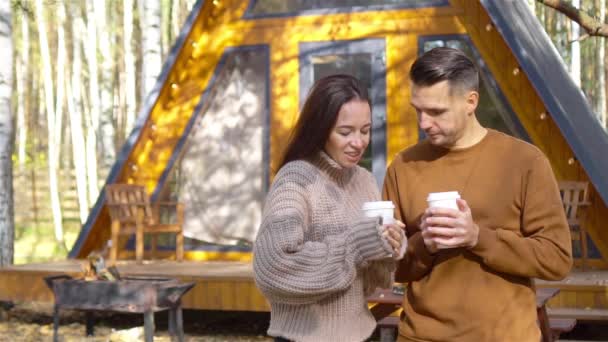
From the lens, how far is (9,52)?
10438 mm

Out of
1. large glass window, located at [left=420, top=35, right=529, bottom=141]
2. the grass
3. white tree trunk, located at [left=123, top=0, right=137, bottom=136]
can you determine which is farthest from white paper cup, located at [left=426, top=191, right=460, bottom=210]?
white tree trunk, located at [left=123, top=0, right=137, bottom=136]

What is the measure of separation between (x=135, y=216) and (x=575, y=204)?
13.3ft

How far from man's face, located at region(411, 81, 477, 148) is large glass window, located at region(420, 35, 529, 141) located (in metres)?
6.50

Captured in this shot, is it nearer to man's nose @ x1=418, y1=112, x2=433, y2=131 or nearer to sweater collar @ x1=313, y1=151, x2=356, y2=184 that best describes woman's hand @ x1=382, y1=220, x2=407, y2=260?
man's nose @ x1=418, y1=112, x2=433, y2=131

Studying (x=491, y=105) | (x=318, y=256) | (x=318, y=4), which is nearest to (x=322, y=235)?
(x=318, y=256)

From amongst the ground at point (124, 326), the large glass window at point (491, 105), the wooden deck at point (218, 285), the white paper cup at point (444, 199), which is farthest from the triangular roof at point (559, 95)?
the white paper cup at point (444, 199)

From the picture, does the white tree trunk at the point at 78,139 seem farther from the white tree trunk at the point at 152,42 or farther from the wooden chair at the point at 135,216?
the wooden chair at the point at 135,216

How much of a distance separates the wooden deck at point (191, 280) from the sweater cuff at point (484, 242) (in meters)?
5.45

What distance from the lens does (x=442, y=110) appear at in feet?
8.48

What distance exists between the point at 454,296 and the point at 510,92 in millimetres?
6646

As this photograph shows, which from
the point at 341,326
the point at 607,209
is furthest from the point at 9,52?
the point at 341,326

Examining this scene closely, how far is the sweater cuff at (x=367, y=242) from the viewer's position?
8.68ft

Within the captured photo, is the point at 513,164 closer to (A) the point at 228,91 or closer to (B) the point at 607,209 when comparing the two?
(B) the point at 607,209

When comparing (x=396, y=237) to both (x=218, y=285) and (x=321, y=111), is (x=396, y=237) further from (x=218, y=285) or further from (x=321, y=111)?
(x=218, y=285)
